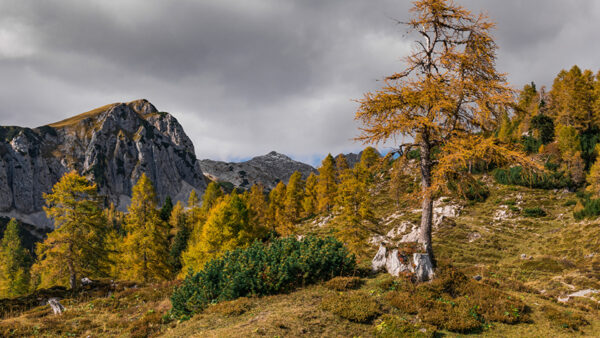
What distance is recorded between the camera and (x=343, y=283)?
12.0 meters

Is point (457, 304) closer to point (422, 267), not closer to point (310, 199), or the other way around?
point (422, 267)

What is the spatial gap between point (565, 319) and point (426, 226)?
5399 mm

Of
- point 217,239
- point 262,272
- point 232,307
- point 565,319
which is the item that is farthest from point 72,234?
point 565,319

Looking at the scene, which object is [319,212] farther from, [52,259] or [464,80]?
[464,80]

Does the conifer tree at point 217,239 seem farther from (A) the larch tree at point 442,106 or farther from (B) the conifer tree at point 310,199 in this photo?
(B) the conifer tree at point 310,199

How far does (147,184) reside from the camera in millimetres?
32469

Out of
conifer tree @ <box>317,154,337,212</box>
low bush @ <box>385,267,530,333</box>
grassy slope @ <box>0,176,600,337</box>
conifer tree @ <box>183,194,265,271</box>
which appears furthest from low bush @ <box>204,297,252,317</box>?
conifer tree @ <box>317,154,337,212</box>

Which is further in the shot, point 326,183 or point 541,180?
point 326,183

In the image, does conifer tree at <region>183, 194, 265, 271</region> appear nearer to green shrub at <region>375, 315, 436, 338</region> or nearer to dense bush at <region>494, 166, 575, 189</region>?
green shrub at <region>375, 315, 436, 338</region>

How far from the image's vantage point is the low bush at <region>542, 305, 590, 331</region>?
9633mm

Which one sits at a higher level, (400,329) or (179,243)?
(400,329)

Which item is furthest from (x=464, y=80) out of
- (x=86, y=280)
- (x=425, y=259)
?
(x=86, y=280)

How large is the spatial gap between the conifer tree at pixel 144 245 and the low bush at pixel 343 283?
22403 millimetres

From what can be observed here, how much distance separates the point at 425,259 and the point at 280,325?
7.40 meters
